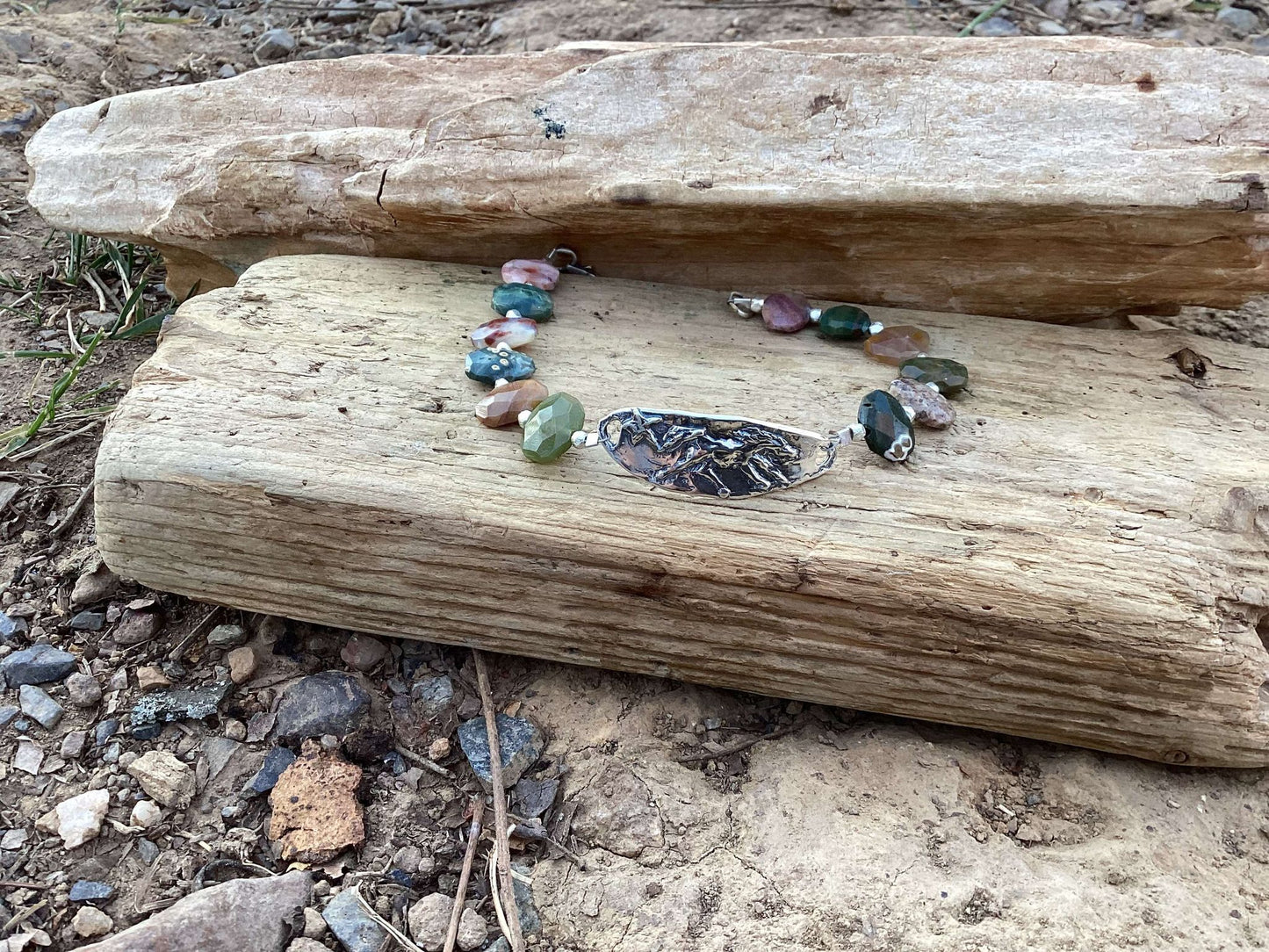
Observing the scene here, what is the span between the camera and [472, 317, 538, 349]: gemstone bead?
2373 mm

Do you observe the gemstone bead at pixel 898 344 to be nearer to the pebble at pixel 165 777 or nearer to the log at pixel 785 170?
the log at pixel 785 170

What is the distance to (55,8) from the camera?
458 centimetres

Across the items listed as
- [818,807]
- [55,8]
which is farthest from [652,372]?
[55,8]

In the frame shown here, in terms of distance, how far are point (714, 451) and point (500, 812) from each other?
87cm

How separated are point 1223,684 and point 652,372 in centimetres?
137

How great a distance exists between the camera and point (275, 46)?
451 centimetres

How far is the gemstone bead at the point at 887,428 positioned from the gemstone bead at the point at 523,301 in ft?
2.86

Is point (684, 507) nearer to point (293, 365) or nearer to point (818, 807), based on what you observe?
point (818, 807)

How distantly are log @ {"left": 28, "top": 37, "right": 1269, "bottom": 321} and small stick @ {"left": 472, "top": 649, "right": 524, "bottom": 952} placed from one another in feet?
3.94

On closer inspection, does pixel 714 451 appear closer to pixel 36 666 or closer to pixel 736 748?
pixel 736 748

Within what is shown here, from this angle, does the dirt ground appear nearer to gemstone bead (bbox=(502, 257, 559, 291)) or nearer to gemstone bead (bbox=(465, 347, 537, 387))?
gemstone bead (bbox=(465, 347, 537, 387))

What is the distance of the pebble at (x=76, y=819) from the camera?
187cm

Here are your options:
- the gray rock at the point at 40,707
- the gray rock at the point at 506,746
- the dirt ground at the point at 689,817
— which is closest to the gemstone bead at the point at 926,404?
the dirt ground at the point at 689,817

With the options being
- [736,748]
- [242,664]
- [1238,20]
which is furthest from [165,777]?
[1238,20]
